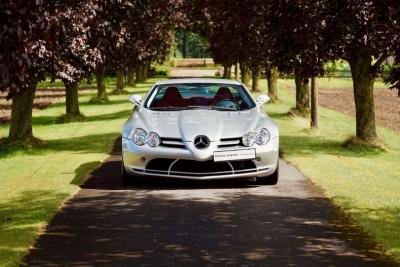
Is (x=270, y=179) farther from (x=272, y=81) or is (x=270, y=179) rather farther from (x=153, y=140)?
(x=272, y=81)

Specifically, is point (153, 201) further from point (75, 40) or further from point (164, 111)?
point (75, 40)

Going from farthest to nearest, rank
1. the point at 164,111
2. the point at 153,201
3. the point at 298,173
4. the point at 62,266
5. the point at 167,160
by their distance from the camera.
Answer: the point at 298,173 < the point at 164,111 < the point at 167,160 < the point at 153,201 < the point at 62,266

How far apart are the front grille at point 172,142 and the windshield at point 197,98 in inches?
48.4

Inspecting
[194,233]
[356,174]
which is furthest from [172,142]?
[356,174]

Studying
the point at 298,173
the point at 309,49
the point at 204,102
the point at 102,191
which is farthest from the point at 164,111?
the point at 309,49

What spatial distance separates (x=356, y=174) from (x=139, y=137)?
13.6ft

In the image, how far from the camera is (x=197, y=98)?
11531 mm

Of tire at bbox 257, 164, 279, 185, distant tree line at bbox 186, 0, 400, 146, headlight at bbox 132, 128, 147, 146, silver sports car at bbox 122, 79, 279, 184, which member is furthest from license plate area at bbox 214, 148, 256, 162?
distant tree line at bbox 186, 0, 400, 146

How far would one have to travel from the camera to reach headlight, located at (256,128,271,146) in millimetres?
9969

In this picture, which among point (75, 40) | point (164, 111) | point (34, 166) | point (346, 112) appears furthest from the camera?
point (346, 112)

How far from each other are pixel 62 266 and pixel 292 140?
12.3 metres

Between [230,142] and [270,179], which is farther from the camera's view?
[270,179]

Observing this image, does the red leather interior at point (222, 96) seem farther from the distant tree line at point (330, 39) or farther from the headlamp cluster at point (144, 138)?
the distant tree line at point (330, 39)

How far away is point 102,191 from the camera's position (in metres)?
9.91
